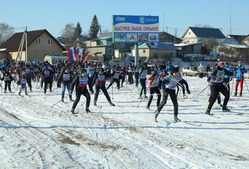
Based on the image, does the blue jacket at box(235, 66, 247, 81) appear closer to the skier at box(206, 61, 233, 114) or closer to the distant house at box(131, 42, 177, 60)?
the skier at box(206, 61, 233, 114)

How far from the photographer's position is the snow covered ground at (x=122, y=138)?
7648 mm

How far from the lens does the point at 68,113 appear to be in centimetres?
1413

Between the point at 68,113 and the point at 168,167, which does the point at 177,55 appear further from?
the point at 168,167

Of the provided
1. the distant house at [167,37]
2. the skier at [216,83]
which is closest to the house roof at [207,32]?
the distant house at [167,37]

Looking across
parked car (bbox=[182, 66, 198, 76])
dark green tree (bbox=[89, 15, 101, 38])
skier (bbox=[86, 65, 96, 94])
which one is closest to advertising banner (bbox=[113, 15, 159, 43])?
parked car (bbox=[182, 66, 198, 76])

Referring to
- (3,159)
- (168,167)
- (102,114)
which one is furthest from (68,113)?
(168,167)

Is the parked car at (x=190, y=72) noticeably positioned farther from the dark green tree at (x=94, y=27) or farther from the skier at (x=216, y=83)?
the dark green tree at (x=94, y=27)

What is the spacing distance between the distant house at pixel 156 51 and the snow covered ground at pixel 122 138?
6249 cm

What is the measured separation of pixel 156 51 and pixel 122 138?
69.4 m

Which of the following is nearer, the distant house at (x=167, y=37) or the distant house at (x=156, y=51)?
Result: the distant house at (x=156, y=51)

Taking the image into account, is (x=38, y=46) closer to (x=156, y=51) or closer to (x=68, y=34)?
(x=156, y=51)

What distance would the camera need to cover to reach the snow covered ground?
301 inches

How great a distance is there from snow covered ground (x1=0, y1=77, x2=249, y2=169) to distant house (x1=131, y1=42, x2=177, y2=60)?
62487 millimetres

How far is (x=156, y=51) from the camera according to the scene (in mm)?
78438
